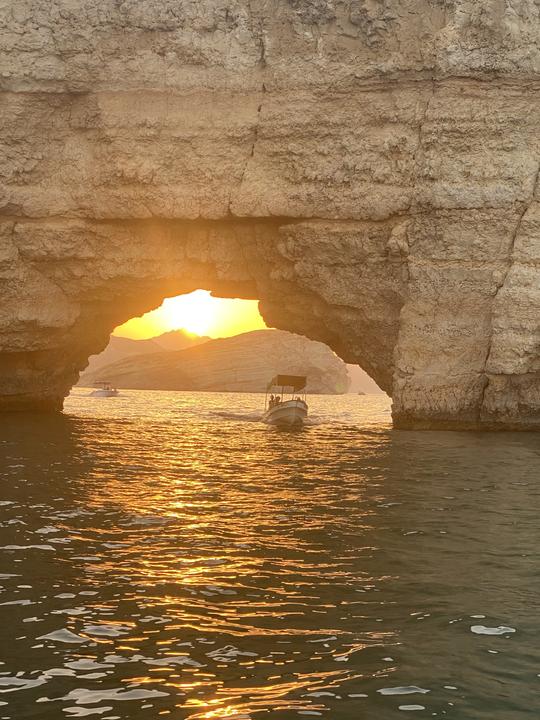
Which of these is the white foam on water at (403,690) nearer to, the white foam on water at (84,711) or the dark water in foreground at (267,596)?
the dark water in foreground at (267,596)

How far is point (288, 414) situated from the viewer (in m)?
39.1

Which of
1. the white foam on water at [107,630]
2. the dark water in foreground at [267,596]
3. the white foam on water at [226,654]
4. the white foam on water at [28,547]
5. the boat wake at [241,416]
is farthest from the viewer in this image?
the boat wake at [241,416]

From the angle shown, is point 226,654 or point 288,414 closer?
point 226,654

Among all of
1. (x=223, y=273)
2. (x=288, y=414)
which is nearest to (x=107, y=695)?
(x=223, y=273)

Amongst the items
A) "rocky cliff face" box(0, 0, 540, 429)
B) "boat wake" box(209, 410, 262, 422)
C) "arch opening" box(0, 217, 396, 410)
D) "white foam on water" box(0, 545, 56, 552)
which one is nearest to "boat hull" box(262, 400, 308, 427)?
"arch opening" box(0, 217, 396, 410)

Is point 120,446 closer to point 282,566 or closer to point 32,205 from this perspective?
point 32,205

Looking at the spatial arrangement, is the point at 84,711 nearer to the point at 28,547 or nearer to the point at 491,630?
the point at 491,630

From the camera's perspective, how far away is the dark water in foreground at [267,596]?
609cm

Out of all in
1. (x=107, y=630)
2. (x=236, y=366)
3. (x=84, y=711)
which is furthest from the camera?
(x=236, y=366)

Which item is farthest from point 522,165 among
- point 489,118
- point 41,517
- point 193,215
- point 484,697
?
point 484,697

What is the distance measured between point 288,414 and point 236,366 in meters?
116

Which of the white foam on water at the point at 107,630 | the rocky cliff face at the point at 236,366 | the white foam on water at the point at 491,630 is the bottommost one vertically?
the white foam on water at the point at 107,630

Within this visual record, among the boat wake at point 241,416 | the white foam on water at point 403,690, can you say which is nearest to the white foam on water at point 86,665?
the white foam on water at point 403,690

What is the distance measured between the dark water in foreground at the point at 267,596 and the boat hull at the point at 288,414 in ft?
69.3
